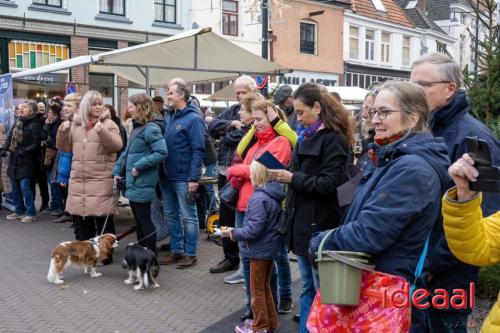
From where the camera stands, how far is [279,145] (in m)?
4.79

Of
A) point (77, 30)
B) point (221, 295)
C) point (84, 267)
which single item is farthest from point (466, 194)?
point (77, 30)

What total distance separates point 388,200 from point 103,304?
387 cm

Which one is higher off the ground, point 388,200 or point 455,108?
point 455,108

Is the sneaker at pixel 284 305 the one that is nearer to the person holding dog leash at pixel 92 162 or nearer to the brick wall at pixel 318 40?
the person holding dog leash at pixel 92 162

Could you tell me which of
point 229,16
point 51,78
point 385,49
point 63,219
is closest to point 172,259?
point 63,219

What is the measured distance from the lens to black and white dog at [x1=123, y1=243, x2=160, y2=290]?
5.97 metres

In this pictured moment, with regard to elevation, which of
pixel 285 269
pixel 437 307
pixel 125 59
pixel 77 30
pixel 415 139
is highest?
pixel 77 30

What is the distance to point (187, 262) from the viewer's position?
22.6 ft

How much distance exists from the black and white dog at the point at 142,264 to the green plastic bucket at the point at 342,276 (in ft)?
11.8

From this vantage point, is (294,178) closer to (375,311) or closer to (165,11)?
(375,311)

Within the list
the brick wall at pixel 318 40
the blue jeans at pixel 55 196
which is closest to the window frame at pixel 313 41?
the brick wall at pixel 318 40

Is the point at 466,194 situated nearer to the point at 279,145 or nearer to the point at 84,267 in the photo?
the point at 279,145

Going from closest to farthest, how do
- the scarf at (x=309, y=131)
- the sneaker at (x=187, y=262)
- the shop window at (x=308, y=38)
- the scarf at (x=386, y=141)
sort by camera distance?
1. the scarf at (x=386, y=141)
2. the scarf at (x=309, y=131)
3. the sneaker at (x=187, y=262)
4. the shop window at (x=308, y=38)

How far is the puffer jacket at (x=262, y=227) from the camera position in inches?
175
